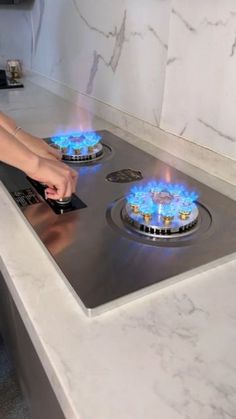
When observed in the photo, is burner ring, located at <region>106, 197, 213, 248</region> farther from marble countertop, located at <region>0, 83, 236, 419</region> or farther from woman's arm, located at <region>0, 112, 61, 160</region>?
woman's arm, located at <region>0, 112, 61, 160</region>

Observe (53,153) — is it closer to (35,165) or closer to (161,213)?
(35,165)

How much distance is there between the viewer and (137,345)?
45cm

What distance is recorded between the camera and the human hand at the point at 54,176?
706 millimetres

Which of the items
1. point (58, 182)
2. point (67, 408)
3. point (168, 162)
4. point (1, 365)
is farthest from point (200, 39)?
point (1, 365)

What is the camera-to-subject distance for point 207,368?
0.43 metres

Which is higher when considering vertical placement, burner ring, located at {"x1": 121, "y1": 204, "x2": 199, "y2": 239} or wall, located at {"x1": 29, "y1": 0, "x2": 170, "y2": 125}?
wall, located at {"x1": 29, "y1": 0, "x2": 170, "y2": 125}

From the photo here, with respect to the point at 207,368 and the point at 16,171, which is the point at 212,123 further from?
the point at 207,368

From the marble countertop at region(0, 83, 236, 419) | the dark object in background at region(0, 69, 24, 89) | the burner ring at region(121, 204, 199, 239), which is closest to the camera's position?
the marble countertop at region(0, 83, 236, 419)

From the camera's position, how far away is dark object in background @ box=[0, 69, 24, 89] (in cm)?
170

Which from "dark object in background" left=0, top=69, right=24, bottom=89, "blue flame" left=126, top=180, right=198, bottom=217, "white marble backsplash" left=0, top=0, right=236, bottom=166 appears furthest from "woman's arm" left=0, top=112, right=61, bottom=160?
"dark object in background" left=0, top=69, right=24, bottom=89

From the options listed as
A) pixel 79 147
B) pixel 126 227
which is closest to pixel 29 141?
Answer: pixel 79 147

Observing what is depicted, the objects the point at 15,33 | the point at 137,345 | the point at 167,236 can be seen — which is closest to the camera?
the point at 137,345

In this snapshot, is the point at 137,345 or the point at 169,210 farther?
the point at 169,210

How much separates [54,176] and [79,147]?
33cm
